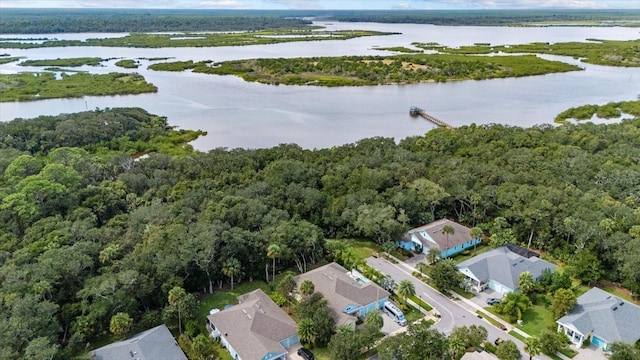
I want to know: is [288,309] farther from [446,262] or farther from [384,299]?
[446,262]

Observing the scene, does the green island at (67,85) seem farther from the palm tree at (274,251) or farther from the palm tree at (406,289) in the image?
the palm tree at (406,289)

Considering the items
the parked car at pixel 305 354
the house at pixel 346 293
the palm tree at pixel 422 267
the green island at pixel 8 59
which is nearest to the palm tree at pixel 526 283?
the palm tree at pixel 422 267

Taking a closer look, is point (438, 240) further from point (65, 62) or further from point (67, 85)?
point (65, 62)

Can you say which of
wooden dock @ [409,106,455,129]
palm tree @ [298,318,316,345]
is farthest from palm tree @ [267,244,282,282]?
wooden dock @ [409,106,455,129]

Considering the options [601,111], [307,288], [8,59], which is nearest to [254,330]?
[307,288]

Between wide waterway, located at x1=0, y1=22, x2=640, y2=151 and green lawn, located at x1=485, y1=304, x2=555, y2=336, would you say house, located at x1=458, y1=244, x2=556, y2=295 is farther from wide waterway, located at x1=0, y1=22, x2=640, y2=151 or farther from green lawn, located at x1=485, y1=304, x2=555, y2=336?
wide waterway, located at x1=0, y1=22, x2=640, y2=151
